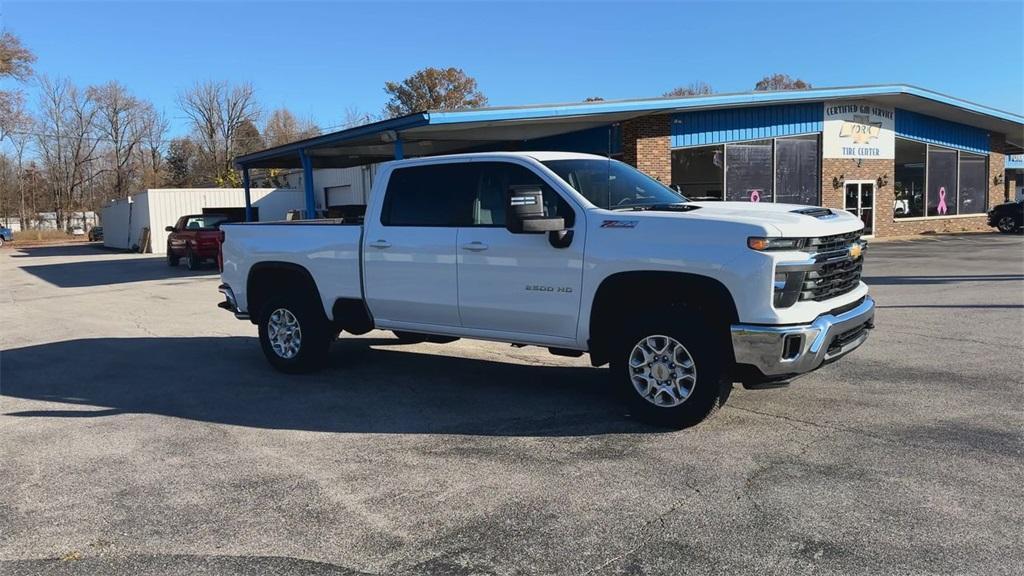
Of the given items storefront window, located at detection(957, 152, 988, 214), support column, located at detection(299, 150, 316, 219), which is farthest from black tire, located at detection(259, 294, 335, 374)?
storefront window, located at detection(957, 152, 988, 214)

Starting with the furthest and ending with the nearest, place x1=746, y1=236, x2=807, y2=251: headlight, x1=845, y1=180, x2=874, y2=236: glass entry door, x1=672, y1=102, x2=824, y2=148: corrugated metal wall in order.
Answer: x1=845, y1=180, x2=874, y2=236: glass entry door < x1=672, y1=102, x2=824, y2=148: corrugated metal wall < x1=746, y1=236, x2=807, y2=251: headlight

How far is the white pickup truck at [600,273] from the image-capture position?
5.01 meters

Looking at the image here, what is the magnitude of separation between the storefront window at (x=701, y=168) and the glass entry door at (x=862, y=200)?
16.9 ft

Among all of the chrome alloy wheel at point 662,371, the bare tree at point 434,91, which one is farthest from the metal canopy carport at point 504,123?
the bare tree at point 434,91

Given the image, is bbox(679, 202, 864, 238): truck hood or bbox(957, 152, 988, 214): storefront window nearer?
bbox(679, 202, 864, 238): truck hood

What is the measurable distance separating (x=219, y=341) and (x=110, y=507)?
5988 mm

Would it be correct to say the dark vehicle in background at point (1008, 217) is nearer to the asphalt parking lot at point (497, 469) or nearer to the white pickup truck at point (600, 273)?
the asphalt parking lot at point (497, 469)

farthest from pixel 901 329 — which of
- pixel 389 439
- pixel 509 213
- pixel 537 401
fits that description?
pixel 389 439

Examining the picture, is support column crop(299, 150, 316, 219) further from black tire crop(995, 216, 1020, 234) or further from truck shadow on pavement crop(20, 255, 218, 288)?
black tire crop(995, 216, 1020, 234)

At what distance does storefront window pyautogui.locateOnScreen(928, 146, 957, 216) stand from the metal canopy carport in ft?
5.47

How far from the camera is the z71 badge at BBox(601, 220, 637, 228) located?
214 inches

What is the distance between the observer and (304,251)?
24.4 ft

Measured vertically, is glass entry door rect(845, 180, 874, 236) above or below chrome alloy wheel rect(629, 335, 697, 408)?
above

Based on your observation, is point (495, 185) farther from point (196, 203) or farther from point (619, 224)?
point (196, 203)
